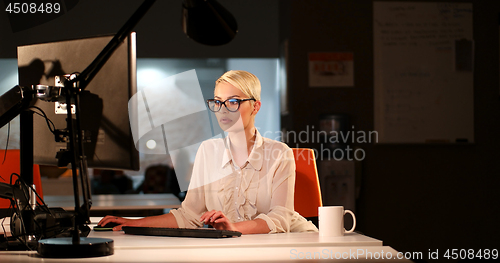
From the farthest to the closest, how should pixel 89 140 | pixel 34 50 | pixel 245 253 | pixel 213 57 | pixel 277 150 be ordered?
pixel 213 57
pixel 277 150
pixel 34 50
pixel 89 140
pixel 245 253

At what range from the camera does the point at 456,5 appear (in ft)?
11.8

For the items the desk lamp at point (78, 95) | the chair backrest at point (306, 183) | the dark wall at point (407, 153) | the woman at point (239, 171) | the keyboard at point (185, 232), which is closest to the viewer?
the desk lamp at point (78, 95)

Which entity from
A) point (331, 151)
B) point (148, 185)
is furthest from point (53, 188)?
point (331, 151)

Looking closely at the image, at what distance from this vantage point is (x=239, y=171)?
1661mm

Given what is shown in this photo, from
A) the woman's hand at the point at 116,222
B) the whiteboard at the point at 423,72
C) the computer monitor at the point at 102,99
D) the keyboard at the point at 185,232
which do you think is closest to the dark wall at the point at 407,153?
the whiteboard at the point at 423,72

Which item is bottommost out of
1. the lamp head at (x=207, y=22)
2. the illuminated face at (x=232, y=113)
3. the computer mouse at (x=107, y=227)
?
the computer mouse at (x=107, y=227)

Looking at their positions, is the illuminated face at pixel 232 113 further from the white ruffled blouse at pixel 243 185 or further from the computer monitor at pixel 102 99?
the computer monitor at pixel 102 99

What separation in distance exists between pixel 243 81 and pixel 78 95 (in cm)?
74

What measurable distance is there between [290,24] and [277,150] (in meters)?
2.08

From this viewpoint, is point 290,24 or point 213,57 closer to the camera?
point 290,24

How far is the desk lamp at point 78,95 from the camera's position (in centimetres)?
94

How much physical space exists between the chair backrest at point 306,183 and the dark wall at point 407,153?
1770mm

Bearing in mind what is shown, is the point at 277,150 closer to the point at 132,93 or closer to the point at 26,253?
the point at 132,93

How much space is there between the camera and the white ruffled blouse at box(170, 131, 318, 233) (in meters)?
1.57
